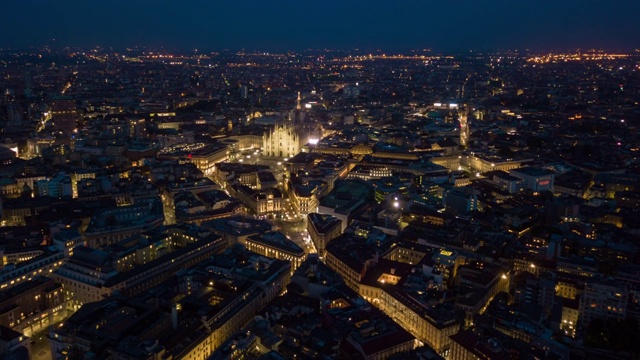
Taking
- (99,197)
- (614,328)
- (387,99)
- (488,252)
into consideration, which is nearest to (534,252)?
(488,252)

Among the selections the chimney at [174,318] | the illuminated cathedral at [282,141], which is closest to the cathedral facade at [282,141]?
the illuminated cathedral at [282,141]

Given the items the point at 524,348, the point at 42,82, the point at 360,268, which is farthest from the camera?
the point at 42,82

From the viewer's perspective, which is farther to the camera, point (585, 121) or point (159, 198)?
point (585, 121)

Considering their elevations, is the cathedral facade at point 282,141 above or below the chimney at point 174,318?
above

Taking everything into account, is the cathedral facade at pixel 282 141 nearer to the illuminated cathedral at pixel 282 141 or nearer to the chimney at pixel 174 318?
the illuminated cathedral at pixel 282 141

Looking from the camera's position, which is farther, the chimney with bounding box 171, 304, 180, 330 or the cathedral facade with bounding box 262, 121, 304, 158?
the cathedral facade with bounding box 262, 121, 304, 158

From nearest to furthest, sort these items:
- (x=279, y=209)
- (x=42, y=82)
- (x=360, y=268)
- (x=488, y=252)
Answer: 1. (x=360, y=268)
2. (x=488, y=252)
3. (x=279, y=209)
4. (x=42, y=82)

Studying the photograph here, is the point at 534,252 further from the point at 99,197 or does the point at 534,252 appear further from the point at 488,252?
the point at 99,197

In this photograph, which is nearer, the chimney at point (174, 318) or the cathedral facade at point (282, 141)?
the chimney at point (174, 318)

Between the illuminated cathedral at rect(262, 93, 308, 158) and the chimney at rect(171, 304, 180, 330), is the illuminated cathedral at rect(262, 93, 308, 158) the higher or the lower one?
the higher one

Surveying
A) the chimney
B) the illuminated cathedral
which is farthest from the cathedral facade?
the chimney

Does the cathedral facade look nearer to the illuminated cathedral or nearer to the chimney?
the illuminated cathedral
